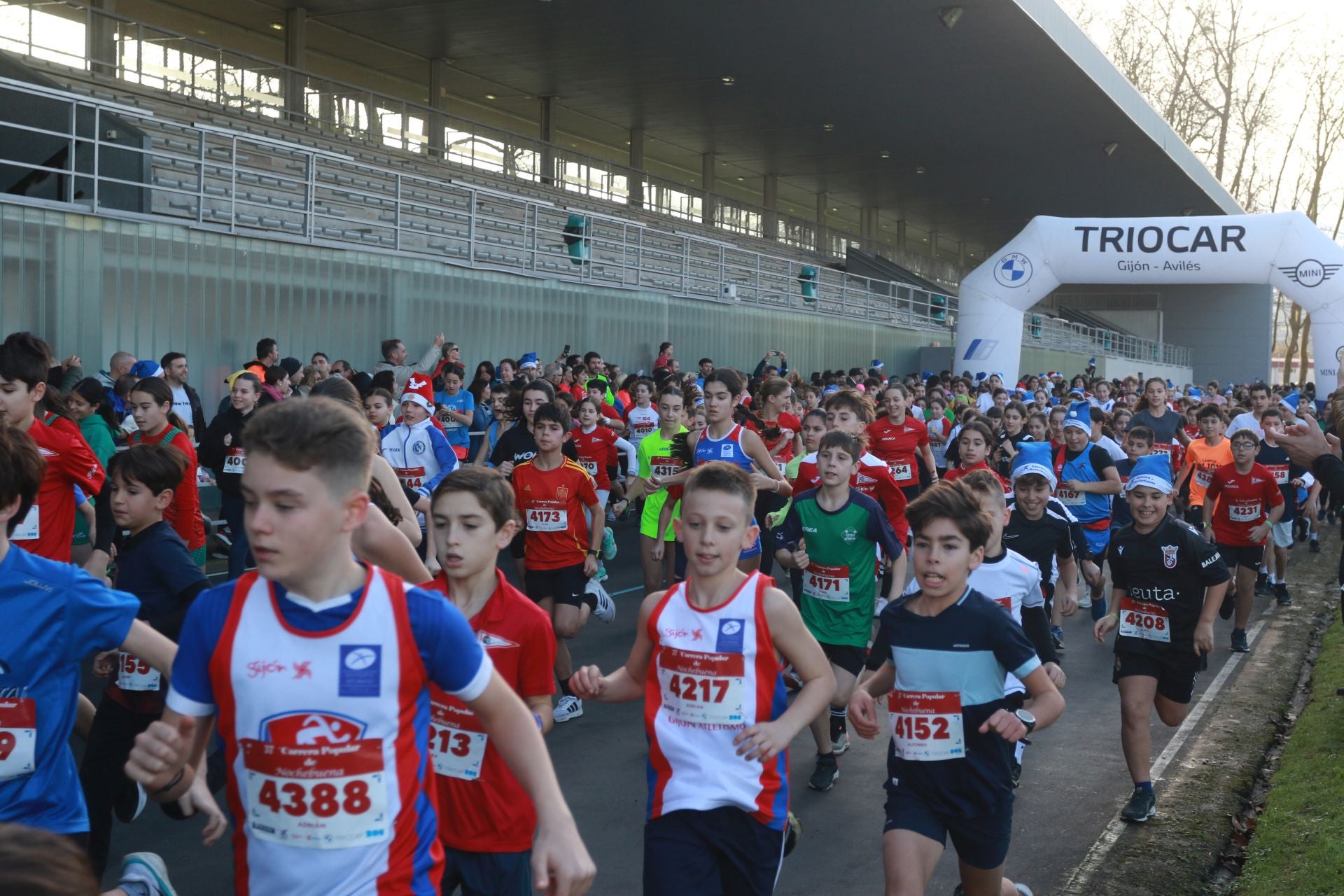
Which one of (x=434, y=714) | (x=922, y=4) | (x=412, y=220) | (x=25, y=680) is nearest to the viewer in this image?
(x=25, y=680)

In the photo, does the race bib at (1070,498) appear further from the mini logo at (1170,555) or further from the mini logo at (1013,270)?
the mini logo at (1013,270)

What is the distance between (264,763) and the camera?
2.49 m

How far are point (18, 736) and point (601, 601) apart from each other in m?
4.23

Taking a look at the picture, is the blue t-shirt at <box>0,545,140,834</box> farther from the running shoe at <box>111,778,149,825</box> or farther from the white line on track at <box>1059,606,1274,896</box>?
the white line on track at <box>1059,606,1274,896</box>

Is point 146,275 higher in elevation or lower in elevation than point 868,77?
lower

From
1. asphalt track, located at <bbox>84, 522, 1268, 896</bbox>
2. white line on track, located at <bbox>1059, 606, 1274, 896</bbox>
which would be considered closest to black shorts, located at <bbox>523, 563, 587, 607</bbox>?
asphalt track, located at <bbox>84, 522, 1268, 896</bbox>

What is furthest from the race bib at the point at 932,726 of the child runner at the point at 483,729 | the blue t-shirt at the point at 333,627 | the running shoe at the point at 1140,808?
the running shoe at the point at 1140,808

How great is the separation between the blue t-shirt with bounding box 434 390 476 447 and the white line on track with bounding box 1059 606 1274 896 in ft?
27.0

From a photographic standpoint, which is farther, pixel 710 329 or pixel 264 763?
pixel 710 329

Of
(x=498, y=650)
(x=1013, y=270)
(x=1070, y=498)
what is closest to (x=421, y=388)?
(x=1070, y=498)

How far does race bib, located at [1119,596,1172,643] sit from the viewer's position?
6.17 m

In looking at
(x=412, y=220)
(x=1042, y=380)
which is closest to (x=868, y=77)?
(x=1042, y=380)

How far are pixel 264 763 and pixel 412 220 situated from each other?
18.1 metres

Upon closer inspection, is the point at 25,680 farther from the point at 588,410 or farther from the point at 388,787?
the point at 588,410
